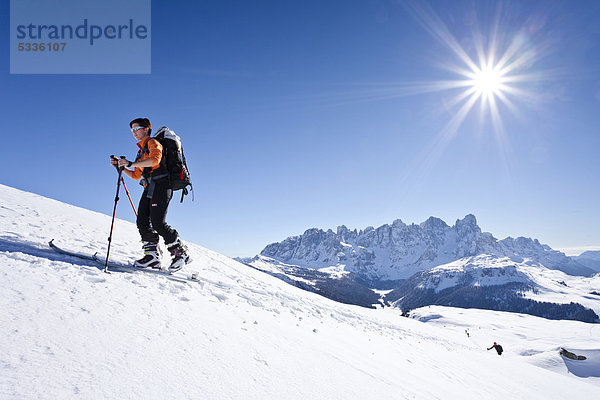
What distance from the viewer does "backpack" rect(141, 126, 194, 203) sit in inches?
262

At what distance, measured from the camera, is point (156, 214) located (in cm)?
665

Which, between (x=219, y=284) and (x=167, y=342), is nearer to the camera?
(x=167, y=342)

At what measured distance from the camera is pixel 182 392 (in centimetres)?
267

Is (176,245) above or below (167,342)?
above

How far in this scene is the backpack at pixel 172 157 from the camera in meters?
6.66

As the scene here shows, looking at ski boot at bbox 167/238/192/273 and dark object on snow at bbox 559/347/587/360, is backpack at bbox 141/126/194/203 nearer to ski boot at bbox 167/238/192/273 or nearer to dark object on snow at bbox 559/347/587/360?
ski boot at bbox 167/238/192/273

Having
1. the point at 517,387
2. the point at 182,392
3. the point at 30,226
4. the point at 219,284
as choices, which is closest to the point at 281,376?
the point at 182,392

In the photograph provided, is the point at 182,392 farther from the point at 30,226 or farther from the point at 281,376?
the point at 30,226

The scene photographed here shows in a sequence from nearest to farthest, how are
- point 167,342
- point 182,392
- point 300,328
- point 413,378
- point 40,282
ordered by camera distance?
point 182,392 → point 167,342 → point 40,282 → point 413,378 → point 300,328

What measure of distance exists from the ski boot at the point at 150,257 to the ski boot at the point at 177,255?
305 mm

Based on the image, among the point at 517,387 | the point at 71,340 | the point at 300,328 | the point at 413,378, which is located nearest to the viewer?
the point at 71,340

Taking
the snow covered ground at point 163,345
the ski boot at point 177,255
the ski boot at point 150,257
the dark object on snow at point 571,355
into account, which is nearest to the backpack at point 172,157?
the ski boot at point 177,255

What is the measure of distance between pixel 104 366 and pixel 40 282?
2.34 m

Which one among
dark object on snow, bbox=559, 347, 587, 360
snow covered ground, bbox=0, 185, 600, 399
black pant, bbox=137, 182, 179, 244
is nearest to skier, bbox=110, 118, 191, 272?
black pant, bbox=137, 182, 179, 244
